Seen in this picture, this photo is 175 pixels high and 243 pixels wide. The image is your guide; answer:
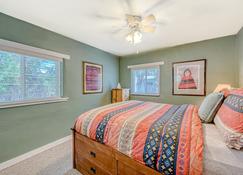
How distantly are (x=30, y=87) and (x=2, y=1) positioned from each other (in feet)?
4.39

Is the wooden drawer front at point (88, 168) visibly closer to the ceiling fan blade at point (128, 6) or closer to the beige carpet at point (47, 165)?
the beige carpet at point (47, 165)

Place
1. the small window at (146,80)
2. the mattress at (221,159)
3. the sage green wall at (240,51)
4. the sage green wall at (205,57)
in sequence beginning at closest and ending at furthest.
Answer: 1. the mattress at (221,159)
2. the sage green wall at (240,51)
3. the sage green wall at (205,57)
4. the small window at (146,80)

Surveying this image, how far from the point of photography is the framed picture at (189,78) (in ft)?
9.93

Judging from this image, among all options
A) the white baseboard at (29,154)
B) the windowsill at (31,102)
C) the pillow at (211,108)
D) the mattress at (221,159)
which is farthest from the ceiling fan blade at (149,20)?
the white baseboard at (29,154)

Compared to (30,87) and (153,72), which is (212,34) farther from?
(30,87)

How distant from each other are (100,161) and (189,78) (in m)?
2.94

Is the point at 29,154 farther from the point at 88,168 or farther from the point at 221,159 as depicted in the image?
the point at 221,159

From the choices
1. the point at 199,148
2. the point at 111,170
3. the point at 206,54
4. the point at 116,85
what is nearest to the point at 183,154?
the point at 199,148

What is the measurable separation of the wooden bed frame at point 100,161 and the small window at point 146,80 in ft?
8.95

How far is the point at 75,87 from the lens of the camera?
303cm

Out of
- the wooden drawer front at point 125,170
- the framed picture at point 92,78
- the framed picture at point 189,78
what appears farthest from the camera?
the framed picture at point 92,78

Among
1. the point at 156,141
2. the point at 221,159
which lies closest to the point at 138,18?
the point at 156,141

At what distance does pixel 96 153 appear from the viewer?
5.03ft

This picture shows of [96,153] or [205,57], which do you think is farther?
[205,57]
